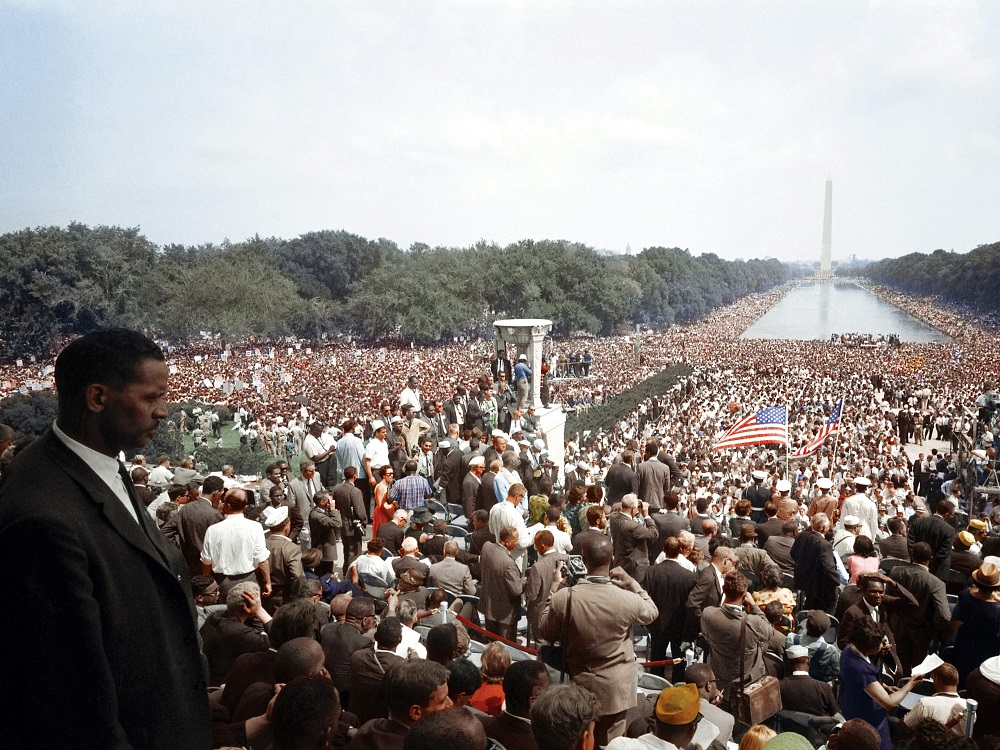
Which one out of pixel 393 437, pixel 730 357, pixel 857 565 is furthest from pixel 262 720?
pixel 730 357

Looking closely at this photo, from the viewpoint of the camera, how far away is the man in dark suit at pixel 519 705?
12.4 feet

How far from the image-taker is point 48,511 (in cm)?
182

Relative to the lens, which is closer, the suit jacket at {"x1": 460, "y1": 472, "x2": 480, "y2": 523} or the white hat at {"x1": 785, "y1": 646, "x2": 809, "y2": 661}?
the white hat at {"x1": 785, "y1": 646, "x2": 809, "y2": 661}

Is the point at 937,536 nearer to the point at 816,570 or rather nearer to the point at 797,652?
the point at 816,570

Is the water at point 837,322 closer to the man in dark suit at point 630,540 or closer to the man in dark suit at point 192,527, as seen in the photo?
the man in dark suit at point 630,540

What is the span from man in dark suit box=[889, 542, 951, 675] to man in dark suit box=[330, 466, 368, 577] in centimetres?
571

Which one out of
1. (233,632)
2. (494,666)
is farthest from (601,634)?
(233,632)

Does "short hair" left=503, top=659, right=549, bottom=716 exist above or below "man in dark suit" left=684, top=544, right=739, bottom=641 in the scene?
above

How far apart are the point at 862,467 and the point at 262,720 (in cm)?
2214

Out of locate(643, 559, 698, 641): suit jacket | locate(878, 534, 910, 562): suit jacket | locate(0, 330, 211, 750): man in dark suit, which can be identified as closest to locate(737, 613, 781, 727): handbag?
locate(643, 559, 698, 641): suit jacket

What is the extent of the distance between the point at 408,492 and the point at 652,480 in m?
3.29

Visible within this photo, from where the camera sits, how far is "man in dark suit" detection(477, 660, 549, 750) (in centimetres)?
378

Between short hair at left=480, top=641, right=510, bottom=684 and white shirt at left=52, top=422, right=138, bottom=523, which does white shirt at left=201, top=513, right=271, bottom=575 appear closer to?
short hair at left=480, top=641, right=510, bottom=684

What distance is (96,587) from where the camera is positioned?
6.20 ft
